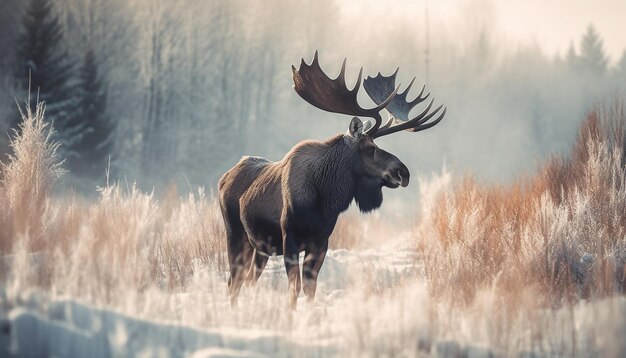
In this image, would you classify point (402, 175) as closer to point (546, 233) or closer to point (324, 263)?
point (546, 233)

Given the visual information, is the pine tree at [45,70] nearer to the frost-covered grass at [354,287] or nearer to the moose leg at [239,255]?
the frost-covered grass at [354,287]

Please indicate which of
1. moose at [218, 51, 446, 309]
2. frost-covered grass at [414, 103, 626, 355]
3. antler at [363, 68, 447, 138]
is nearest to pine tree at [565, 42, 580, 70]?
frost-covered grass at [414, 103, 626, 355]

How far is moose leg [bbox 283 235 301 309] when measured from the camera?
4.73m

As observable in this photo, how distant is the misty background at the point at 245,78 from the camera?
24.5 m

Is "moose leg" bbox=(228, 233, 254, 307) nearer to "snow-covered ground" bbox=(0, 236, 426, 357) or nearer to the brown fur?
the brown fur

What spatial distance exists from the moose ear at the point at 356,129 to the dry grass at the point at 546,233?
1.39 metres

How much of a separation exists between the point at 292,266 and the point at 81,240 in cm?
170

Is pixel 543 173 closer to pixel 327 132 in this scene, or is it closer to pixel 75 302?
pixel 75 302

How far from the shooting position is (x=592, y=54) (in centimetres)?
4275

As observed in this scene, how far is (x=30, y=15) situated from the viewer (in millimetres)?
24203

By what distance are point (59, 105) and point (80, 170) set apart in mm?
2747

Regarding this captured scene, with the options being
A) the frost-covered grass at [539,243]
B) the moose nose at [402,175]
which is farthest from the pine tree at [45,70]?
the moose nose at [402,175]

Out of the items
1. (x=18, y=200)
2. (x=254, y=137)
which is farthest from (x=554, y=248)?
(x=254, y=137)

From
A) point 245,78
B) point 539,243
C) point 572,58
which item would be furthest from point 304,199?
point 572,58
